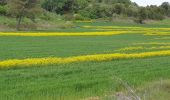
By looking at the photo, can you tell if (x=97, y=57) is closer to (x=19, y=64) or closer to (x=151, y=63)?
(x=151, y=63)

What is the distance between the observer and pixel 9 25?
68.5 m

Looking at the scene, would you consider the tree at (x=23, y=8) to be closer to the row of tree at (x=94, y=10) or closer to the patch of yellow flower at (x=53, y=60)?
the patch of yellow flower at (x=53, y=60)

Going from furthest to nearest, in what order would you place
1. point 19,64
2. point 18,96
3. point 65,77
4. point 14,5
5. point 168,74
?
point 14,5
point 19,64
point 168,74
point 65,77
point 18,96

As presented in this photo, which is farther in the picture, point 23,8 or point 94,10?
point 94,10

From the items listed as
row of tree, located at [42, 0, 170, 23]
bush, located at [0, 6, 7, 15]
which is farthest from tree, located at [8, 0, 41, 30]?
row of tree, located at [42, 0, 170, 23]

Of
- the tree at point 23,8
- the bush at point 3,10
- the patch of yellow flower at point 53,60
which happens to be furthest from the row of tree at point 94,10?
the patch of yellow flower at point 53,60

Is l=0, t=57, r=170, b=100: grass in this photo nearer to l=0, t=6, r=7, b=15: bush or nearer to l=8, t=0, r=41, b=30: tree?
l=8, t=0, r=41, b=30: tree

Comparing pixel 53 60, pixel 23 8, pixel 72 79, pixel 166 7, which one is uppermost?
pixel 72 79

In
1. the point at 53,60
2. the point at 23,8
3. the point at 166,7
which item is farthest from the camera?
the point at 166,7

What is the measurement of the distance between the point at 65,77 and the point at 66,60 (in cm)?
663

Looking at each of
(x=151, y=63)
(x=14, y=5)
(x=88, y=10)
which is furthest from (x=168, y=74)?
(x=88, y=10)

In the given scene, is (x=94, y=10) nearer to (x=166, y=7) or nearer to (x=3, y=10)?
(x=166, y=7)

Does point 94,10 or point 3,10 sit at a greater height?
point 3,10

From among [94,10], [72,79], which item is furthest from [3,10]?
[72,79]
